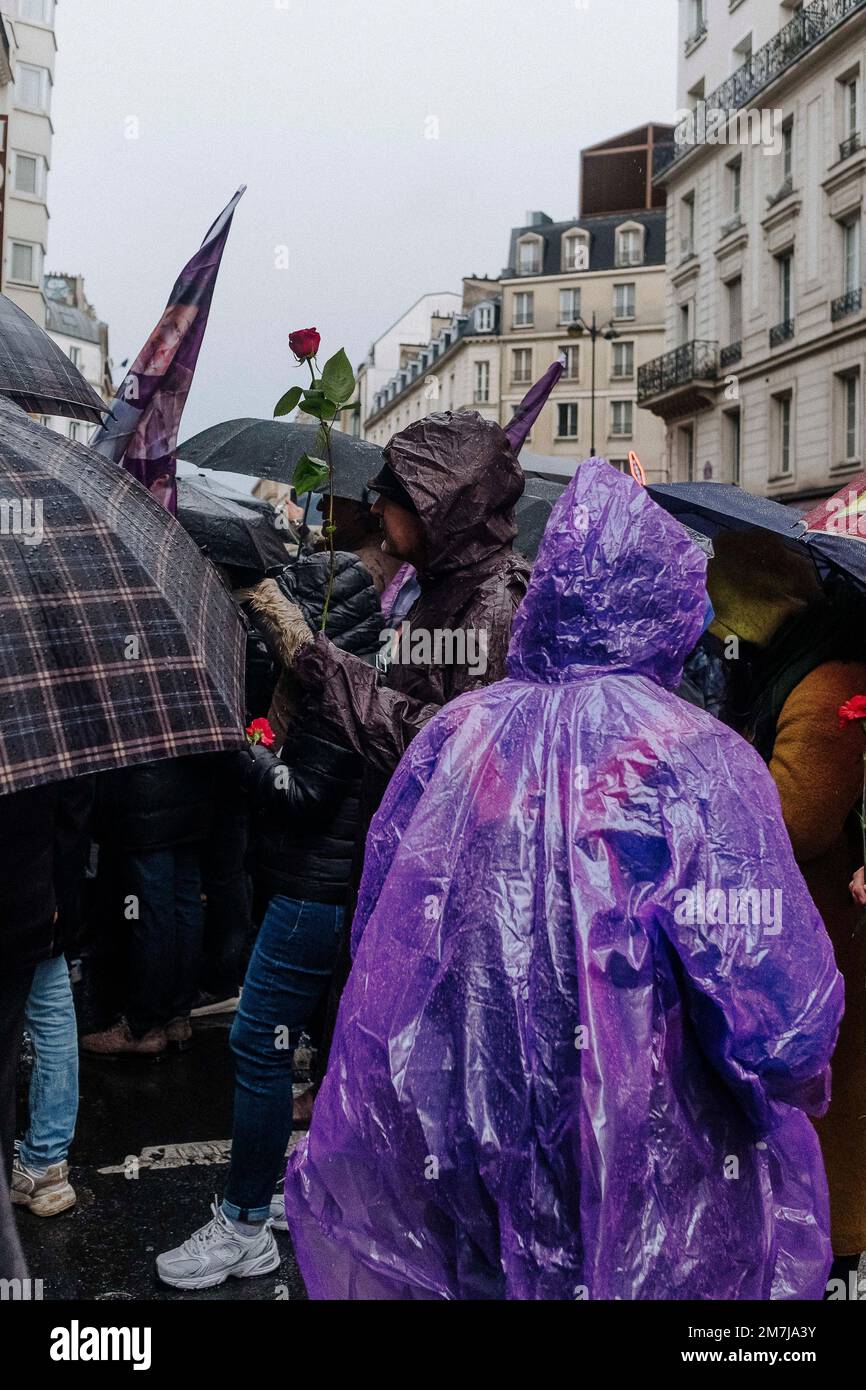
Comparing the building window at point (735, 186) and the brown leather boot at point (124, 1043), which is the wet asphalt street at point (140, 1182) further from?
the building window at point (735, 186)

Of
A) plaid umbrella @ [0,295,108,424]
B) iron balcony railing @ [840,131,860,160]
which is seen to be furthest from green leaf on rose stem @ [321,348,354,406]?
iron balcony railing @ [840,131,860,160]

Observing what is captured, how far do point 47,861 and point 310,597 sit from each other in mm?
1327

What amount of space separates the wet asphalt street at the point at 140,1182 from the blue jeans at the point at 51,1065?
A: 0.20 metres

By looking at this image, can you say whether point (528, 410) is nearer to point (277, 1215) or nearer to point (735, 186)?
A: point (277, 1215)

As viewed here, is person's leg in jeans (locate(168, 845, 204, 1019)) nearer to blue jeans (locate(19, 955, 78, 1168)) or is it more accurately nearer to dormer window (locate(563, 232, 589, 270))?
blue jeans (locate(19, 955, 78, 1168))

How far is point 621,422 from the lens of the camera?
56.7 metres

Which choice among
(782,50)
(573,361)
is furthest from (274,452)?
(573,361)

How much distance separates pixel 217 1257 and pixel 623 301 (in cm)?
6019

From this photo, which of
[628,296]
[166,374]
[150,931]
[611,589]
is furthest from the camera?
[628,296]

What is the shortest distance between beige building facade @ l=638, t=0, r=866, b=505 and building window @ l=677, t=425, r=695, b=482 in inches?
2.6

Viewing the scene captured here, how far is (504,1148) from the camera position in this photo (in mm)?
1944

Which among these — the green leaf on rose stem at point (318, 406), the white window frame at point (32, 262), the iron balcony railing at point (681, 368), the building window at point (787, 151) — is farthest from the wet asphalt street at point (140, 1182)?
the white window frame at point (32, 262)

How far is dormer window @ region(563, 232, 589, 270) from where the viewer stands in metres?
61.1

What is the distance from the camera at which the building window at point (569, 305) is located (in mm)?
60375
